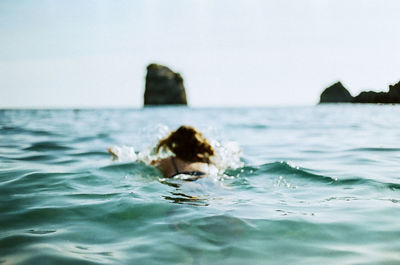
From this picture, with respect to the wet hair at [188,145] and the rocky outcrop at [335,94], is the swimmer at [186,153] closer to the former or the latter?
the wet hair at [188,145]

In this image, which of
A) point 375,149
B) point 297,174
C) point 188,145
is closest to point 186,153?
point 188,145

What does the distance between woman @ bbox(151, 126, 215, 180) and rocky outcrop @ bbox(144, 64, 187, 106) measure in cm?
11297

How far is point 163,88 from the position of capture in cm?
11888

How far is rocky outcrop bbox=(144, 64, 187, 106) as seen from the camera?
390 feet

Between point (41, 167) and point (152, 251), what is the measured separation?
15.9ft

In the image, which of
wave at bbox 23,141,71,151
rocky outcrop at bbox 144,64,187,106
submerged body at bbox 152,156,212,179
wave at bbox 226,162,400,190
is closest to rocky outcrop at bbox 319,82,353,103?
rocky outcrop at bbox 144,64,187,106

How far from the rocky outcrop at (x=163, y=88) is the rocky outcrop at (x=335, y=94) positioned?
4580 cm

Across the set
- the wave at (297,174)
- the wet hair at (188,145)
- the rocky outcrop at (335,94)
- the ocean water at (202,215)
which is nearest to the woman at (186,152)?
the wet hair at (188,145)

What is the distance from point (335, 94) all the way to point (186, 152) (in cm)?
10982

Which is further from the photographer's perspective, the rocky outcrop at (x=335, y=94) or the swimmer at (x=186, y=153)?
the rocky outcrop at (x=335, y=94)

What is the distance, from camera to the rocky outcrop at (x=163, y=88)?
119 metres

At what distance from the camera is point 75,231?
11.6 feet

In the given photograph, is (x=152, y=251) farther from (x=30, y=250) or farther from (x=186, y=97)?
(x=186, y=97)

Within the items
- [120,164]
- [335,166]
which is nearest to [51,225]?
[120,164]
